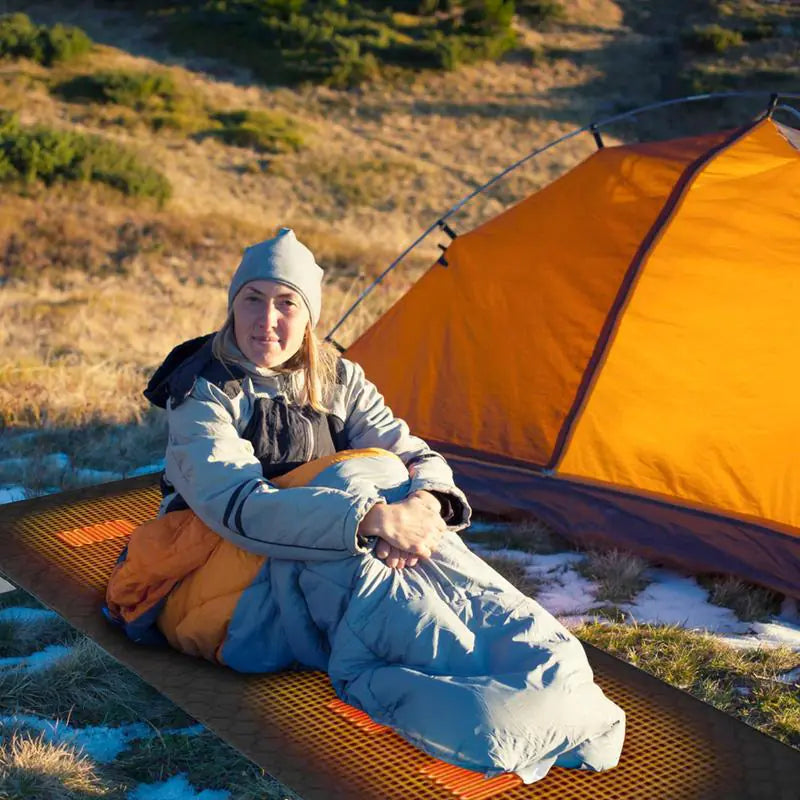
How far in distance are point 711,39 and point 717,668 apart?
2483cm

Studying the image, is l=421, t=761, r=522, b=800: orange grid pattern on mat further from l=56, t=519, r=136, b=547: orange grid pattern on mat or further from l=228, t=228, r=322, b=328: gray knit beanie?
l=56, t=519, r=136, b=547: orange grid pattern on mat

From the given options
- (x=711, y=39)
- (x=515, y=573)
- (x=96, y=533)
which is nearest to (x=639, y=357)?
(x=515, y=573)

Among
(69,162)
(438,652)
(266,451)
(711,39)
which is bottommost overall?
(69,162)

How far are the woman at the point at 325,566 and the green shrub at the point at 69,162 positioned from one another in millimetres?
11716

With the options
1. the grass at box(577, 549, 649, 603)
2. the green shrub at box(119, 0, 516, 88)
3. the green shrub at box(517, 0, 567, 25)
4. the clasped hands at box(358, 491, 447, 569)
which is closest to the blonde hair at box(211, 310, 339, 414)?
the clasped hands at box(358, 491, 447, 569)

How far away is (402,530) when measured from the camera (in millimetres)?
3049

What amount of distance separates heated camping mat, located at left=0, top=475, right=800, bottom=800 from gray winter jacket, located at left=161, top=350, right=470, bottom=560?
41cm

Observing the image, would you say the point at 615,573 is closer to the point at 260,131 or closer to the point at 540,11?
the point at 260,131

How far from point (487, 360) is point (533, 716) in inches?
103

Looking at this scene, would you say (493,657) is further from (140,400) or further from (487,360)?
(140,400)

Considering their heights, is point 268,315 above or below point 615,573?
above

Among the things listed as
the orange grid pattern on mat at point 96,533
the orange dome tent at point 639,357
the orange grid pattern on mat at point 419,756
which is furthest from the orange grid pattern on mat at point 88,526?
the orange dome tent at point 639,357

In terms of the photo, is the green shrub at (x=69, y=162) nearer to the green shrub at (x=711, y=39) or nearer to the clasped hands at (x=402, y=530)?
the clasped hands at (x=402, y=530)

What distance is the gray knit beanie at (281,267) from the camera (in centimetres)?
323
